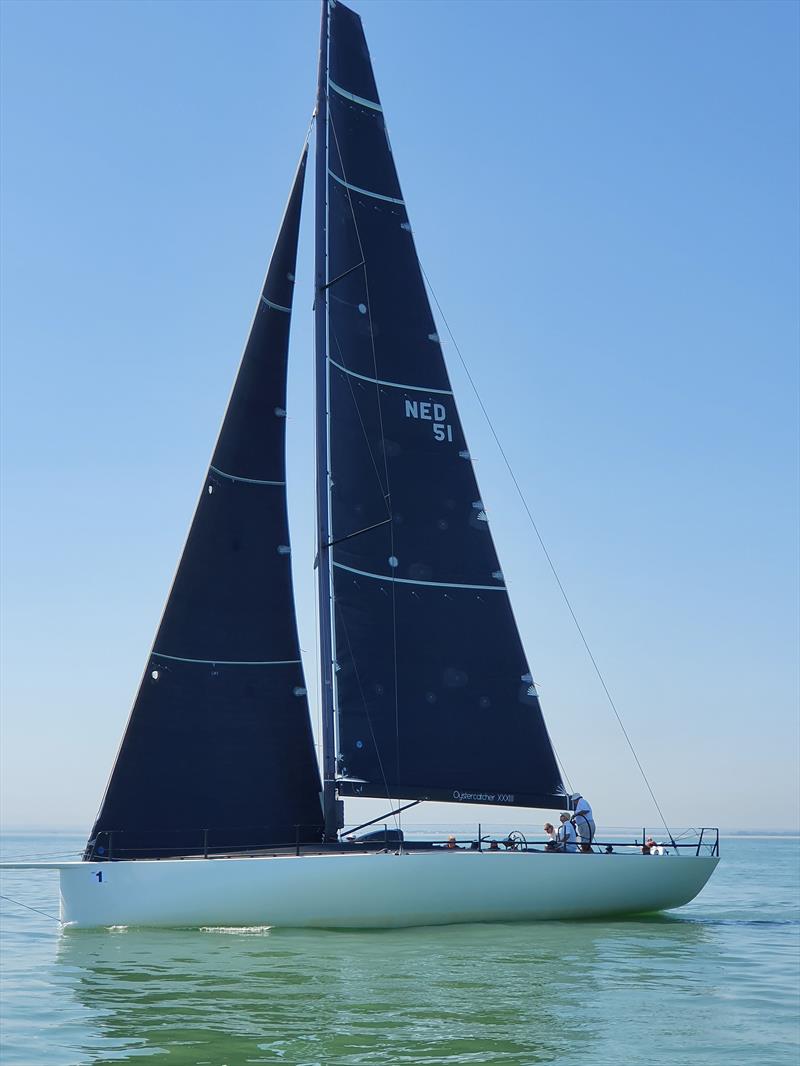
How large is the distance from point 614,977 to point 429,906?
4.25m

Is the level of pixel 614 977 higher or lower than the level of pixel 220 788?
lower

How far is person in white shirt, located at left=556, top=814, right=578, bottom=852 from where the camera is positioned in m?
19.4

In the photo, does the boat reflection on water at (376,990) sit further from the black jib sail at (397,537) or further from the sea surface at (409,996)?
the black jib sail at (397,537)

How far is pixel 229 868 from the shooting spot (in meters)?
17.2

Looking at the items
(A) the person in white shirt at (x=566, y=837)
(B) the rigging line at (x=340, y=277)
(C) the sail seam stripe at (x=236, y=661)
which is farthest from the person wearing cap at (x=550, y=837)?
(B) the rigging line at (x=340, y=277)

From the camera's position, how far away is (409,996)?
1241 cm

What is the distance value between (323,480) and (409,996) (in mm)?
10150

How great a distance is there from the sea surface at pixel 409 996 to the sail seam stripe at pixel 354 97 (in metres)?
15.0

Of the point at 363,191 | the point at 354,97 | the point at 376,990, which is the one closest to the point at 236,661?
the point at 376,990

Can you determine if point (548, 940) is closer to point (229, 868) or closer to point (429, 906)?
point (429, 906)

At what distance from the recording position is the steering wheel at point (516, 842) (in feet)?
62.7

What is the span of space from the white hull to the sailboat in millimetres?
33

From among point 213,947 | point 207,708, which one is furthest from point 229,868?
point 207,708

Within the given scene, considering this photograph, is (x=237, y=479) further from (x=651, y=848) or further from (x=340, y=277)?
(x=651, y=848)
